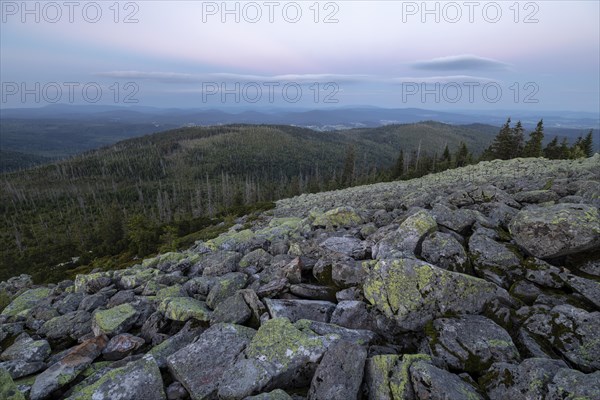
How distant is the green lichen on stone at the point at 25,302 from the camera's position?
44.5 ft

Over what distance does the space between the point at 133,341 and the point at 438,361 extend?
8.34 metres

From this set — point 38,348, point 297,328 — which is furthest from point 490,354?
point 38,348

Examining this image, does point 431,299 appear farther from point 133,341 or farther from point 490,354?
point 133,341

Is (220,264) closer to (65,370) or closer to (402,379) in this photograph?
(65,370)

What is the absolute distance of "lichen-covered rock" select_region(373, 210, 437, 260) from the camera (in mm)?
10102

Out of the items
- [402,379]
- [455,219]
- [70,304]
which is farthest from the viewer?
[70,304]

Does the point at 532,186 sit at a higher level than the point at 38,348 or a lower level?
higher

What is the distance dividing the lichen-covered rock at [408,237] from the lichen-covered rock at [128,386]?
22.9 feet

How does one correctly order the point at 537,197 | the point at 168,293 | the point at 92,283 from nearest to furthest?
the point at 168,293 < the point at 537,197 < the point at 92,283

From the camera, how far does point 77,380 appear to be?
7.62 meters

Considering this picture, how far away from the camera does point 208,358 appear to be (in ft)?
23.9

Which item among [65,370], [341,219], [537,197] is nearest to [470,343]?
[65,370]

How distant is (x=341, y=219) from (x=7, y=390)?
1357cm

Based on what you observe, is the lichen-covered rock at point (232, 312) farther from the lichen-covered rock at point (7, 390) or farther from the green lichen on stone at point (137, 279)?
the green lichen on stone at point (137, 279)
